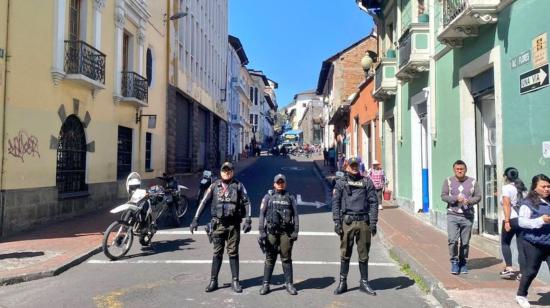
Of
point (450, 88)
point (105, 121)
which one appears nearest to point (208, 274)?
point (450, 88)

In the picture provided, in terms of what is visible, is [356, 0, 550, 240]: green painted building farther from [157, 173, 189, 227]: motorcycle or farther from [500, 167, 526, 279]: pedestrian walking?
[157, 173, 189, 227]: motorcycle

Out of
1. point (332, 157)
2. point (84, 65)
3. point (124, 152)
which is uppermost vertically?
point (84, 65)

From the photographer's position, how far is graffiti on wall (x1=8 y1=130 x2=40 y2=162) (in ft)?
33.5

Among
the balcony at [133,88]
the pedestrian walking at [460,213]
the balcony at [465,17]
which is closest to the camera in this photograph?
the pedestrian walking at [460,213]

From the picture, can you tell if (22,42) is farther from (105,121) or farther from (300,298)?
(300,298)

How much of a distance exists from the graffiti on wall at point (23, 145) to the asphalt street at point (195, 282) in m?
3.43

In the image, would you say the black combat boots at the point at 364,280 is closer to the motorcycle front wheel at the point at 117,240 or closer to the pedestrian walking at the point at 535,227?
the pedestrian walking at the point at 535,227

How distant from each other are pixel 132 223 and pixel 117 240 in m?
0.41

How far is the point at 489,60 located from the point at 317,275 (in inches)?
188

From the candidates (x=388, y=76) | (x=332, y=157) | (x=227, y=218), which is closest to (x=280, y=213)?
(x=227, y=218)

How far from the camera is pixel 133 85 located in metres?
16.4

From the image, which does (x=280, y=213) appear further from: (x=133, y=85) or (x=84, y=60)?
(x=133, y=85)

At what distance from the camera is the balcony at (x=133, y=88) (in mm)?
16062

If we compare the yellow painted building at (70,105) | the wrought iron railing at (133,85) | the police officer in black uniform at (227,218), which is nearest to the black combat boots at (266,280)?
the police officer in black uniform at (227,218)
